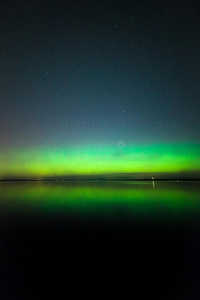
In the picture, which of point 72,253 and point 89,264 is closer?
point 89,264

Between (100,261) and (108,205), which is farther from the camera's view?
(108,205)

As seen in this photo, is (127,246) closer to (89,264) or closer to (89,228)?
(89,264)

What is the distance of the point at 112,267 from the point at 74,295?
1.22 metres

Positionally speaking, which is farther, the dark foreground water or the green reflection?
the green reflection

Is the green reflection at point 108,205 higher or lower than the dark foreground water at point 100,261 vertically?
higher

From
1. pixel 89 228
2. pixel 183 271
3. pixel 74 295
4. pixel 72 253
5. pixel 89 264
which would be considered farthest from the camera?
pixel 89 228

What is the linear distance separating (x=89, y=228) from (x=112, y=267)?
4.20 metres

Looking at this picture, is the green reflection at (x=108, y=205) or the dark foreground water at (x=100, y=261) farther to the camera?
the green reflection at (x=108, y=205)

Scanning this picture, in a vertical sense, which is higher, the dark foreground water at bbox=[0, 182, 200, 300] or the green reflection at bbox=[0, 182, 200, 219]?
the green reflection at bbox=[0, 182, 200, 219]

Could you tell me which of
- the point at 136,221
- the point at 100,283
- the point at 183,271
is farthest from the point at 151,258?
the point at 136,221

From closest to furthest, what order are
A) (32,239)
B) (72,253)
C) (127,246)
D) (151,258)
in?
1. (151,258)
2. (72,253)
3. (127,246)
4. (32,239)

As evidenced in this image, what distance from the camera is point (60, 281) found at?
3838mm

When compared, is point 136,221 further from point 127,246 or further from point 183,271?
point 183,271

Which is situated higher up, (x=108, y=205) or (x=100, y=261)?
(x=108, y=205)
